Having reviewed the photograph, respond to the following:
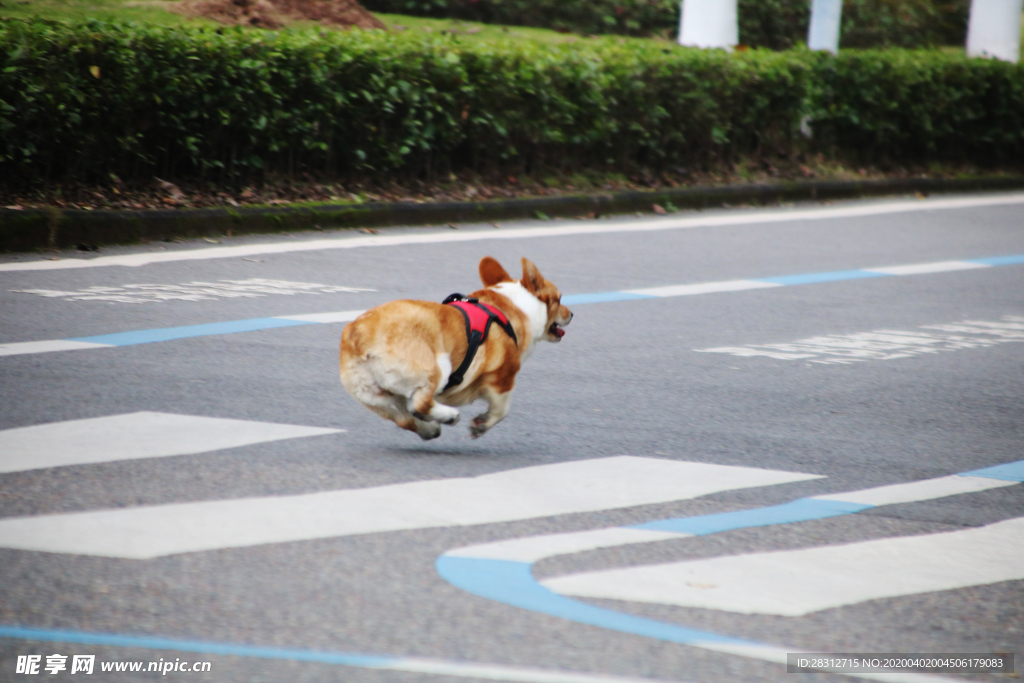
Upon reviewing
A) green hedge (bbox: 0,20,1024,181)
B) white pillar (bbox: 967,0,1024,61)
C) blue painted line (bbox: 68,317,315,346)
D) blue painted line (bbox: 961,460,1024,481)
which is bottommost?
blue painted line (bbox: 961,460,1024,481)

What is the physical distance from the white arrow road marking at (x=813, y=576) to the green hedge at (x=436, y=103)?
9197mm

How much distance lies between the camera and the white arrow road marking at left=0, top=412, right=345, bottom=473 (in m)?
5.49

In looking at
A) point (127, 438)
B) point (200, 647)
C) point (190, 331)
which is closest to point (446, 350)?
point (127, 438)

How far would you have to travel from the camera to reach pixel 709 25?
19891mm

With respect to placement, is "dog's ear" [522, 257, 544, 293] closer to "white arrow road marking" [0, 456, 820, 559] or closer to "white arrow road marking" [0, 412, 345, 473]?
"white arrow road marking" [0, 456, 820, 559]

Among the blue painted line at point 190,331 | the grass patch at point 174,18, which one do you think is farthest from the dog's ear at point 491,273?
the grass patch at point 174,18

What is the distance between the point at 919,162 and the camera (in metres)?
21.8

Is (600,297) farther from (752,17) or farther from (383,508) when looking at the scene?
(752,17)

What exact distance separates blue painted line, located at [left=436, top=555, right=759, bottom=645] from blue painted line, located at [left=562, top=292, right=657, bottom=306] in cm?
615

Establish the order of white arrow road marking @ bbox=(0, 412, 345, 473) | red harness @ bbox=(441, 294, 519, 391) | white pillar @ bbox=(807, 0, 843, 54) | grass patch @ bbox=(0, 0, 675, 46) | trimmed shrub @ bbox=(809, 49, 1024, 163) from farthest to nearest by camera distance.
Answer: white pillar @ bbox=(807, 0, 843, 54), trimmed shrub @ bbox=(809, 49, 1024, 163), grass patch @ bbox=(0, 0, 675, 46), red harness @ bbox=(441, 294, 519, 391), white arrow road marking @ bbox=(0, 412, 345, 473)

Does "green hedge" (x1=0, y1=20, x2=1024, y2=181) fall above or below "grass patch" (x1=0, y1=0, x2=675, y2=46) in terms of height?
below

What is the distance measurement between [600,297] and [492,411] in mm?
4963

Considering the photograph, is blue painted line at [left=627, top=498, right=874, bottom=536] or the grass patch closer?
blue painted line at [left=627, top=498, right=874, bottom=536]

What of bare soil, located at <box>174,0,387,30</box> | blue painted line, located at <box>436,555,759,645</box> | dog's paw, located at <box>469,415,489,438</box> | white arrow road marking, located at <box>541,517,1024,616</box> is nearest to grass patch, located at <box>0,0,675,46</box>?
Result: bare soil, located at <box>174,0,387,30</box>
